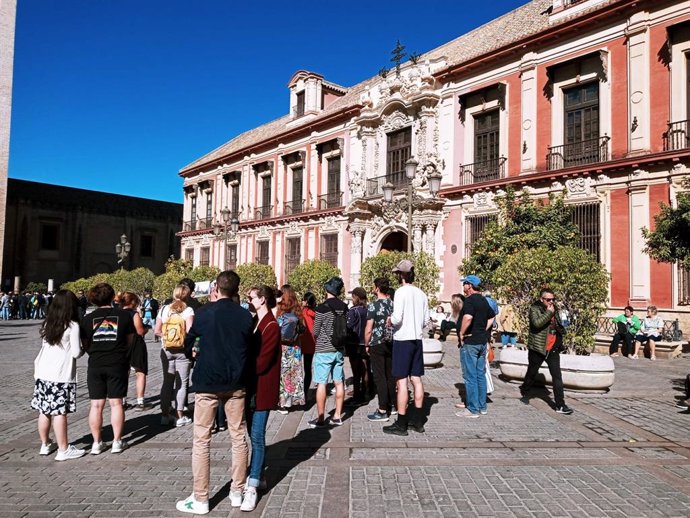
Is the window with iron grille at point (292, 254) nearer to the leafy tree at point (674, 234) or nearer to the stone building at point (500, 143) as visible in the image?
the stone building at point (500, 143)

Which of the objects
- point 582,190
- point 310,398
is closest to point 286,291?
point 310,398

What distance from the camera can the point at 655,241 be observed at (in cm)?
1045

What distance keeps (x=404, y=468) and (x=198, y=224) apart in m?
31.4

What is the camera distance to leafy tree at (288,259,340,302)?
1898 centimetres

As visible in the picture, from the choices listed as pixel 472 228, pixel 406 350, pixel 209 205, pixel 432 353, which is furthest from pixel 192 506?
pixel 209 205

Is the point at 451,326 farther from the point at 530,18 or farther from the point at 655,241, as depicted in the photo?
the point at 530,18

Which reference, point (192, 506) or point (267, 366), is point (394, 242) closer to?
point (267, 366)

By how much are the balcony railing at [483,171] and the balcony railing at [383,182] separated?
2.73 metres

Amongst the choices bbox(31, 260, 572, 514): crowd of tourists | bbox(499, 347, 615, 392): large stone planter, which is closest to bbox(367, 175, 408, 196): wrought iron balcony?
bbox(499, 347, 615, 392): large stone planter

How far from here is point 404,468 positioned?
440 cm

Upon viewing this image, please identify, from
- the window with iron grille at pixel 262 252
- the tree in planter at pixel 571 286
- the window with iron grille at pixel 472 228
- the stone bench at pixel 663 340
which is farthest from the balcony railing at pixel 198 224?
the tree in planter at pixel 571 286

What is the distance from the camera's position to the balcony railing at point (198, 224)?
32.7 meters

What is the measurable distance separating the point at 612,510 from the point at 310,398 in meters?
4.42

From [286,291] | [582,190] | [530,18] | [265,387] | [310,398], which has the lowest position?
[310,398]
